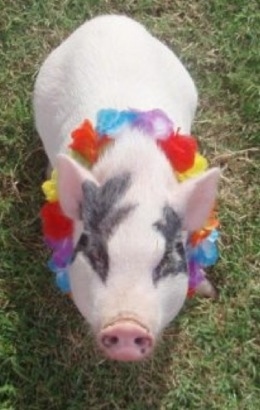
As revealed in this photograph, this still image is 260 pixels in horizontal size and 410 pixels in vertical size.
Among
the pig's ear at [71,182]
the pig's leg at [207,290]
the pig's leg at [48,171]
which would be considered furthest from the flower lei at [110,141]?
the pig's leg at [48,171]

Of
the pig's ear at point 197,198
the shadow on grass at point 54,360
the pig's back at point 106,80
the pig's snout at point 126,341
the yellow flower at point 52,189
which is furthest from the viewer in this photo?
the shadow on grass at point 54,360

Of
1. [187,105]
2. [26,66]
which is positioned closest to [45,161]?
[26,66]

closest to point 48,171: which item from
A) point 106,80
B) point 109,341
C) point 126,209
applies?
point 106,80

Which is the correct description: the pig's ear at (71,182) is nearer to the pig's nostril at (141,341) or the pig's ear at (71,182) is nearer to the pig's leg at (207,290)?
the pig's nostril at (141,341)

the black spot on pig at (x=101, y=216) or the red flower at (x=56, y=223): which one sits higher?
the black spot on pig at (x=101, y=216)

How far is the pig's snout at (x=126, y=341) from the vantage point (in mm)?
2457

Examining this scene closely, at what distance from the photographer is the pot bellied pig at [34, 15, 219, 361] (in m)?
2.51

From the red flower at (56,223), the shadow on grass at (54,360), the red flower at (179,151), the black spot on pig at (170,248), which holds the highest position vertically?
the red flower at (179,151)

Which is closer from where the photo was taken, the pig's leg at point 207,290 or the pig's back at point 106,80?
the pig's back at point 106,80

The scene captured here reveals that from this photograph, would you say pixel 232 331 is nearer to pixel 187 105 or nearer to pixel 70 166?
pixel 187 105

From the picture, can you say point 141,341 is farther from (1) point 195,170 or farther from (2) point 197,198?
(1) point 195,170

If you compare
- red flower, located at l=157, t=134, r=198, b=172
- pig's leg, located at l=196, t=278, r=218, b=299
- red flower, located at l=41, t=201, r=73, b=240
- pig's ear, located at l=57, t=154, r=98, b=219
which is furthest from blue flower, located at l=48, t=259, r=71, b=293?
pig's leg, located at l=196, t=278, r=218, b=299

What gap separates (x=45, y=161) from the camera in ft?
12.4

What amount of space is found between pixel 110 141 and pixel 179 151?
0.21 meters
